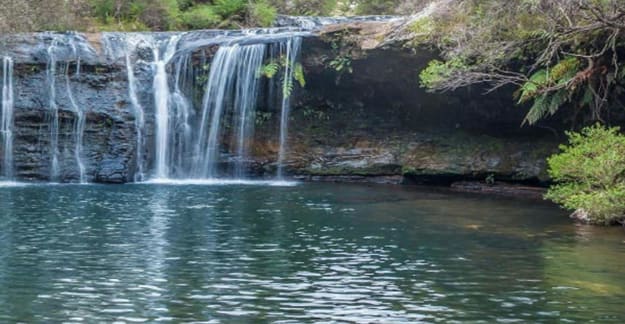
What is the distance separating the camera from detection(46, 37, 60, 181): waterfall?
26562mm

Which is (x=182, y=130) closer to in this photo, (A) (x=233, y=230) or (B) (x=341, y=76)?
(B) (x=341, y=76)

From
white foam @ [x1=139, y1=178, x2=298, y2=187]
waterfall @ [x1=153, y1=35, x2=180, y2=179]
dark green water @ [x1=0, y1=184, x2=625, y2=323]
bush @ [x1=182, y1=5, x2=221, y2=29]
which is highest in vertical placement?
bush @ [x1=182, y1=5, x2=221, y2=29]

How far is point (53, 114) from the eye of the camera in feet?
87.6

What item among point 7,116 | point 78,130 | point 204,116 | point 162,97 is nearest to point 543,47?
point 204,116

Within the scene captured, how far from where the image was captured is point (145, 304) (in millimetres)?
10031

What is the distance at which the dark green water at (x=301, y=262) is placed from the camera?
32.4 feet

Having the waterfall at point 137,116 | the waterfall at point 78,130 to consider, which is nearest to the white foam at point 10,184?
the waterfall at point 78,130

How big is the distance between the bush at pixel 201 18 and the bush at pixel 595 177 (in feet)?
61.9

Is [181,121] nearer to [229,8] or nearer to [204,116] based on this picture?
[204,116]

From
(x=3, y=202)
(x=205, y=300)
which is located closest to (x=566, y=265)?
(x=205, y=300)

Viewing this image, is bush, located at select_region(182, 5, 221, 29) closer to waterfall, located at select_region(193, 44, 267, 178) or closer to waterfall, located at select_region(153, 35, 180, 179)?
waterfall, located at select_region(153, 35, 180, 179)

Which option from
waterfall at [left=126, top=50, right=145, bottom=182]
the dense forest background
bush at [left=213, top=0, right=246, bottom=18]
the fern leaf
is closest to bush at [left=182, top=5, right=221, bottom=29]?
the dense forest background

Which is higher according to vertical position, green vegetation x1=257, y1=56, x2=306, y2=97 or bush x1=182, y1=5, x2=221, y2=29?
bush x1=182, y1=5, x2=221, y2=29

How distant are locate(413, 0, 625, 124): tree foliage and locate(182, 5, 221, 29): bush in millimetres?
14315
